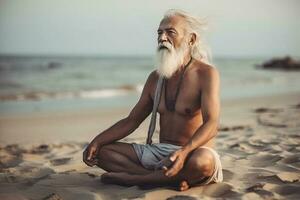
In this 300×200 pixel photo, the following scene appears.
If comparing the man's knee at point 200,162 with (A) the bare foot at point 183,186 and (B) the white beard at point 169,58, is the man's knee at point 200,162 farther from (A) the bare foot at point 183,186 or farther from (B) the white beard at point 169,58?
(B) the white beard at point 169,58

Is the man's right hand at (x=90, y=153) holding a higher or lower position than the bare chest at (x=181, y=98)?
lower

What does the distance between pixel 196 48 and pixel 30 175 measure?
150 cm

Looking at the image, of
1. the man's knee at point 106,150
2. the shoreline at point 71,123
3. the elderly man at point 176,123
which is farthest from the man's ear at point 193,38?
the shoreline at point 71,123

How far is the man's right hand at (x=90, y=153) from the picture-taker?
3.01m

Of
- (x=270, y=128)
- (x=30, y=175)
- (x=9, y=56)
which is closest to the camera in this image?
(x=30, y=175)

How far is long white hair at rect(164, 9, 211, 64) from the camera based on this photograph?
2912mm

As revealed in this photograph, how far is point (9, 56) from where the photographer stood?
29969 millimetres

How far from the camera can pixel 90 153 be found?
3010 mm

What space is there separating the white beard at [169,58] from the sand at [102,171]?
2.40 ft

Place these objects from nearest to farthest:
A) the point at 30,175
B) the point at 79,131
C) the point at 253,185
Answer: the point at 253,185 → the point at 30,175 → the point at 79,131

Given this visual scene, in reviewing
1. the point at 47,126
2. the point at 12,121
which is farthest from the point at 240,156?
the point at 12,121

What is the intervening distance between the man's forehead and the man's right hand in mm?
879

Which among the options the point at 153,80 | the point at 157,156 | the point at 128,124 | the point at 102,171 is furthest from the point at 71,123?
the point at 157,156

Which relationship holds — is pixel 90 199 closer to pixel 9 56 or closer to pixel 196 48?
pixel 196 48
